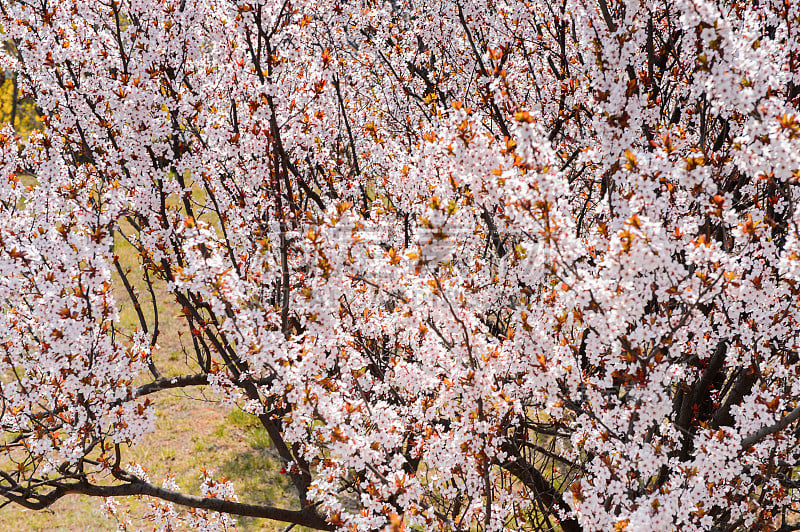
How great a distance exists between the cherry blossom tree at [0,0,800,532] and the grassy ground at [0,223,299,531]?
339 centimetres

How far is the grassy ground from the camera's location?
808cm

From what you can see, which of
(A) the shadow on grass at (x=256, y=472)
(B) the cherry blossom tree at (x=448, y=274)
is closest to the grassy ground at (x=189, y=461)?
(A) the shadow on grass at (x=256, y=472)

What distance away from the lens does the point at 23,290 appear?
3.99 meters

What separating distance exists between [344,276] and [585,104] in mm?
2967

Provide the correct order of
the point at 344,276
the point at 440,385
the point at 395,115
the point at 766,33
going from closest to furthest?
the point at 344,276 → the point at 440,385 → the point at 766,33 → the point at 395,115

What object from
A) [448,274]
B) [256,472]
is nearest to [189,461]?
[256,472]

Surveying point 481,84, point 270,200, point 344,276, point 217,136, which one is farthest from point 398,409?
point 481,84

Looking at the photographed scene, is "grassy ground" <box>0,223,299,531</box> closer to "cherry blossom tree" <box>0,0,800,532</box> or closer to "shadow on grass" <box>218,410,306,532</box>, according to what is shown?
"shadow on grass" <box>218,410,306,532</box>

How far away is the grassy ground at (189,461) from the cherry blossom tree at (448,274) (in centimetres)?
339

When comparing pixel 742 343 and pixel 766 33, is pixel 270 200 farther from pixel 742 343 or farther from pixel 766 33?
pixel 766 33

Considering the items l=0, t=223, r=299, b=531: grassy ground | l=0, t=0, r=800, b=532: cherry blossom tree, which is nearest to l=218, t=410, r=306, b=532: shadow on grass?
l=0, t=223, r=299, b=531: grassy ground

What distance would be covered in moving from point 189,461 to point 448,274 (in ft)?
21.1

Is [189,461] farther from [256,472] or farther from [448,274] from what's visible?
[448,274]

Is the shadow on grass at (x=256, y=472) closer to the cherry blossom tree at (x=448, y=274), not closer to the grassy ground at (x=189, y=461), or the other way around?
the grassy ground at (x=189, y=461)
